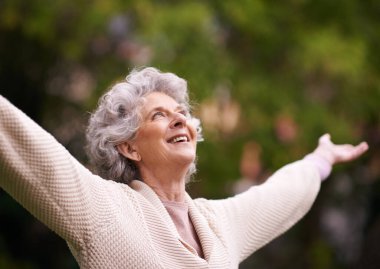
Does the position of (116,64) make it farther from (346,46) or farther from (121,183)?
(121,183)

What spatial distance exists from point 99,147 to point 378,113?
538 cm

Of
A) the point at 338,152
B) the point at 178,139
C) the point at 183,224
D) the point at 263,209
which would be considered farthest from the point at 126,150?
the point at 338,152

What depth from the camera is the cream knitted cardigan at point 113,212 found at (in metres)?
2.47

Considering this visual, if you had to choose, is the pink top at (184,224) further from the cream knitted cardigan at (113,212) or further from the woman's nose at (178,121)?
the woman's nose at (178,121)

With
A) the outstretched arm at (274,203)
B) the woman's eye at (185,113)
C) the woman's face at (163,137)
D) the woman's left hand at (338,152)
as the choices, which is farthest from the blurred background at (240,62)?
the woman's face at (163,137)

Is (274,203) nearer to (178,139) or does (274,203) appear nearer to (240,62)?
(178,139)

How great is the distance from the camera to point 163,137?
3107 millimetres

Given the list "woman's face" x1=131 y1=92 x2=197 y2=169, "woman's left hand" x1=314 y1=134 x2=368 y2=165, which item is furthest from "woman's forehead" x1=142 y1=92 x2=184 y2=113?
"woman's left hand" x1=314 y1=134 x2=368 y2=165

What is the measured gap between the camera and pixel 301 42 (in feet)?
24.8

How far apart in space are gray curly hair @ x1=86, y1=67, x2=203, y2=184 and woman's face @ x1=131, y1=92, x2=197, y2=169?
0.10ft

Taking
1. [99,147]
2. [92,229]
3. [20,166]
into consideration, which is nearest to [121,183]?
[99,147]

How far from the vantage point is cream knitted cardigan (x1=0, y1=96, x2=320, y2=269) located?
2.47 m

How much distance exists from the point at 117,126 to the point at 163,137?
17 cm

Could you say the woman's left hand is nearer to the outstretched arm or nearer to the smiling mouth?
the outstretched arm
